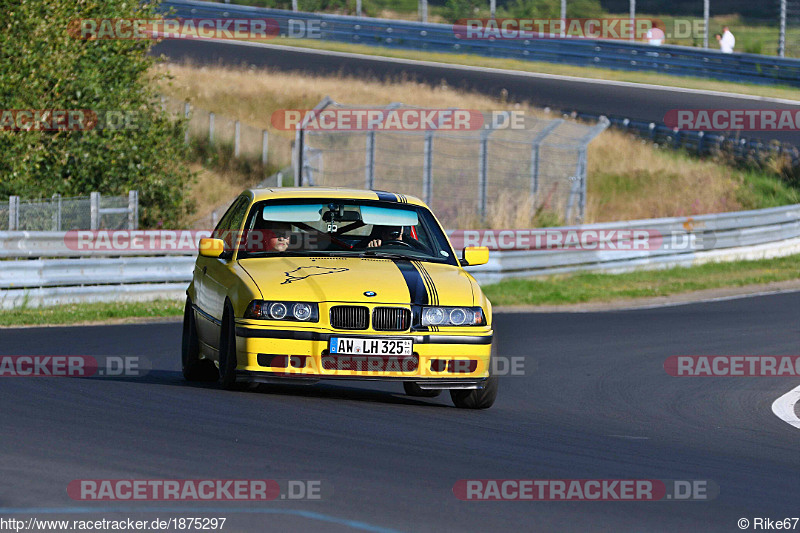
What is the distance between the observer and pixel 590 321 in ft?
59.5

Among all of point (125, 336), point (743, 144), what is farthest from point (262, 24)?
point (125, 336)

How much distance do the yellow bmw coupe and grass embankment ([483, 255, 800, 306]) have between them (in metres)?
11.2

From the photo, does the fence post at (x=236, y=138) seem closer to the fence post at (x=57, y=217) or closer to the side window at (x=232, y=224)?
the fence post at (x=57, y=217)

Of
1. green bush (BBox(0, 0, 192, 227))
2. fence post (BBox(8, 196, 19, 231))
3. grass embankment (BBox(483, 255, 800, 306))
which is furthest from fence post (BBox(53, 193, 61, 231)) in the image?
grass embankment (BBox(483, 255, 800, 306))

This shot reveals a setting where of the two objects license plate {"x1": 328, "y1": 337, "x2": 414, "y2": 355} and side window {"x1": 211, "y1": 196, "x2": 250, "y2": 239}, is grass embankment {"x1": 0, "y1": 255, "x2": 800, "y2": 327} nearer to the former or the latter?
side window {"x1": 211, "y1": 196, "x2": 250, "y2": 239}

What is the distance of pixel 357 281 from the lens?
29.8 ft

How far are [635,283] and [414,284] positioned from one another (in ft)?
50.2

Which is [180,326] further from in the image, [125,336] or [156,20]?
[156,20]

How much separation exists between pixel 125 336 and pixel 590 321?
6.52 metres

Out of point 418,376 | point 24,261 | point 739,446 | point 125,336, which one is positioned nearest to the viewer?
point 739,446

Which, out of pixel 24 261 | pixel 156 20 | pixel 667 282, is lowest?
pixel 667 282

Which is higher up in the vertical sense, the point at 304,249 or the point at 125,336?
the point at 304,249

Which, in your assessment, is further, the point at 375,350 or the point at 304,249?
the point at 304,249

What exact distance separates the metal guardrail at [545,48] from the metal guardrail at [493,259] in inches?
402
